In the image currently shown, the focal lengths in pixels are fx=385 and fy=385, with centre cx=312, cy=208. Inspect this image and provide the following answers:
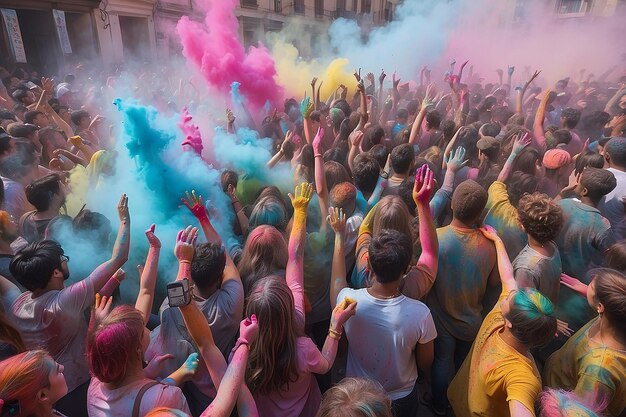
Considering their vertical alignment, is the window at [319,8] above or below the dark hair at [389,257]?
above

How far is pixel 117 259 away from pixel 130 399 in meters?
1.05

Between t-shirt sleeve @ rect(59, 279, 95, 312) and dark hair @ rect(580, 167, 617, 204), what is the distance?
3573 mm

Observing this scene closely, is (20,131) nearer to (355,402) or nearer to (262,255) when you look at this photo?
(262,255)

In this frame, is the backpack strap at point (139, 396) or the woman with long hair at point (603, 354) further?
the woman with long hair at point (603, 354)

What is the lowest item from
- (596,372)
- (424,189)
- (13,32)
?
(596,372)

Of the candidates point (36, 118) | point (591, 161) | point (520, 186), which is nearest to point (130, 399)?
point (520, 186)

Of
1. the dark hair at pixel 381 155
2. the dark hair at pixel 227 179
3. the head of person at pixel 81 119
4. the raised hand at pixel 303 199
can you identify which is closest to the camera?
the raised hand at pixel 303 199

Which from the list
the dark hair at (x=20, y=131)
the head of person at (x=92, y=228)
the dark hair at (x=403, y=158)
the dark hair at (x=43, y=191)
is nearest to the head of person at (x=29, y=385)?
the head of person at (x=92, y=228)

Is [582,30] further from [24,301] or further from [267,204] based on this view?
[24,301]

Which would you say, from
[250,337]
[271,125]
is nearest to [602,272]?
[250,337]

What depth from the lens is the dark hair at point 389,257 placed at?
1.99m

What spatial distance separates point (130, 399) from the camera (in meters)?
1.58

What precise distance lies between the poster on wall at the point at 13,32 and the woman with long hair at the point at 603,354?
1533 centimetres

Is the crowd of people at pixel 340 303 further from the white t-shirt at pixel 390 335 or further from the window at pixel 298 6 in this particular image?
the window at pixel 298 6
